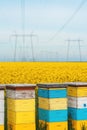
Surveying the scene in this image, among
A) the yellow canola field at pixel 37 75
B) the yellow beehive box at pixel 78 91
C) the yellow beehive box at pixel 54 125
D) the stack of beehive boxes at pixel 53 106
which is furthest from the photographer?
the yellow canola field at pixel 37 75

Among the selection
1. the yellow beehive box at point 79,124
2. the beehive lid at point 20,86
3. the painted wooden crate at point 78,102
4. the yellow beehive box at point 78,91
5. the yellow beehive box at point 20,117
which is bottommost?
the yellow beehive box at point 79,124

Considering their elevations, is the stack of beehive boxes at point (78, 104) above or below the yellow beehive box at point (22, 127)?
above

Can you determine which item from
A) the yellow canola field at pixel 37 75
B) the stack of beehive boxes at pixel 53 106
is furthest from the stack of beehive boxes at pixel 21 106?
the yellow canola field at pixel 37 75

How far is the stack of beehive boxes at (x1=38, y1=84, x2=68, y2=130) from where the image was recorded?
766 cm

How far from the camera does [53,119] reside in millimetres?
7770

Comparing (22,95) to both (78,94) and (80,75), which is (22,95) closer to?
(78,94)

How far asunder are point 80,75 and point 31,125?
1283 centimetres

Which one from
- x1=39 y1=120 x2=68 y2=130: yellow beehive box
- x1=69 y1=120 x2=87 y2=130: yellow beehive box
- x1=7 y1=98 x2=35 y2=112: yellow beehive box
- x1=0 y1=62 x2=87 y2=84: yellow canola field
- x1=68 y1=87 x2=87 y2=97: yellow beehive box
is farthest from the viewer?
x1=0 y1=62 x2=87 y2=84: yellow canola field

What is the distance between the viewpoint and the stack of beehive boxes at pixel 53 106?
7.66m

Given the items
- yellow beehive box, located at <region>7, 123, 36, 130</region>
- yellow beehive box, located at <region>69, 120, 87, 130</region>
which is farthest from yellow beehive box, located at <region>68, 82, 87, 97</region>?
yellow beehive box, located at <region>7, 123, 36, 130</region>

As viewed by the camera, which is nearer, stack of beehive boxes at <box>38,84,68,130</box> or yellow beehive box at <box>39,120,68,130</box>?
stack of beehive boxes at <box>38,84,68,130</box>

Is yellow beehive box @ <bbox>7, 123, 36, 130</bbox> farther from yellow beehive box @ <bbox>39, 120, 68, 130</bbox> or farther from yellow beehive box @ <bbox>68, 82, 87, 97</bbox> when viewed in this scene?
yellow beehive box @ <bbox>68, 82, 87, 97</bbox>

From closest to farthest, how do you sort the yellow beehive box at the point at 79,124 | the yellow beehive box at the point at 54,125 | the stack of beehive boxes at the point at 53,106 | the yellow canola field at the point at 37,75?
the stack of beehive boxes at the point at 53,106
the yellow beehive box at the point at 54,125
the yellow beehive box at the point at 79,124
the yellow canola field at the point at 37,75

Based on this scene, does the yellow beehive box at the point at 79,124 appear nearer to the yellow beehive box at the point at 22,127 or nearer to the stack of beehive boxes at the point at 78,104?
the stack of beehive boxes at the point at 78,104
